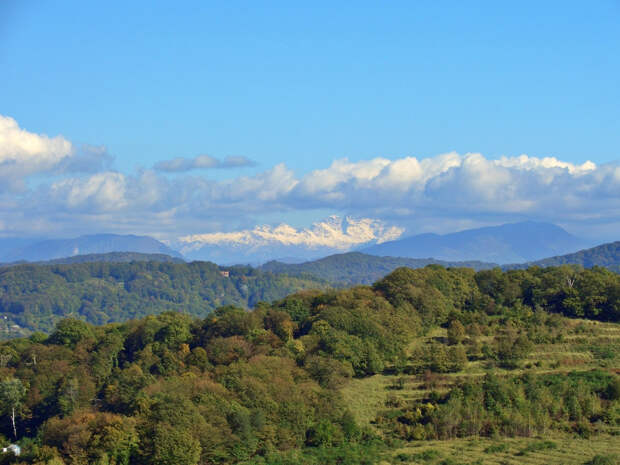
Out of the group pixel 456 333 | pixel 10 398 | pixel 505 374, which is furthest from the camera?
pixel 456 333

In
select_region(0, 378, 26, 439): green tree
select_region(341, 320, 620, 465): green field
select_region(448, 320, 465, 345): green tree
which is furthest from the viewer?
select_region(448, 320, 465, 345): green tree

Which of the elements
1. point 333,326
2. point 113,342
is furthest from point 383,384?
point 113,342

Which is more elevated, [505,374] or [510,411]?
[505,374]

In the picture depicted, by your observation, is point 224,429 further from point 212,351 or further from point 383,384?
point 212,351

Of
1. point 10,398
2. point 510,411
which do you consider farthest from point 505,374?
point 10,398

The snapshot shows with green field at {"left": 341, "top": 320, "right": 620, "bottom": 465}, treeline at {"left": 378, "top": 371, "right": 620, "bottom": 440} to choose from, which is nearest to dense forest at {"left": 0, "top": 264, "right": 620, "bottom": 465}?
treeline at {"left": 378, "top": 371, "right": 620, "bottom": 440}

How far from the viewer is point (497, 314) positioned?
105562 millimetres

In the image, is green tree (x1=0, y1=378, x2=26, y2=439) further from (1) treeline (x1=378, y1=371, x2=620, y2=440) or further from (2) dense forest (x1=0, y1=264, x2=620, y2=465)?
(1) treeline (x1=378, y1=371, x2=620, y2=440)

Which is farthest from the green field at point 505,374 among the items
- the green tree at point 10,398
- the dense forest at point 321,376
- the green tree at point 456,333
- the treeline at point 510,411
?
the green tree at point 10,398

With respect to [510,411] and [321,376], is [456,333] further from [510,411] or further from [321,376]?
[510,411]

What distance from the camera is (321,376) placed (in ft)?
252

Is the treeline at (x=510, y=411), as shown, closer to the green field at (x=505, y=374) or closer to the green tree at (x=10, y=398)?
the green field at (x=505, y=374)

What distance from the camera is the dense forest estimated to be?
60.6m

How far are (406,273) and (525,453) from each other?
180 feet
